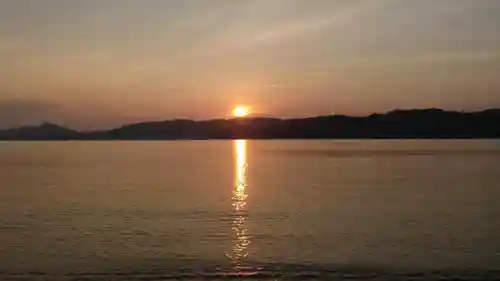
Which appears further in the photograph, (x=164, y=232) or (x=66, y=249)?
(x=164, y=232)

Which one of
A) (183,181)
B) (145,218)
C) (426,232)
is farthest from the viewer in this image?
(183,181)

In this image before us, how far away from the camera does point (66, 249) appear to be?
89.8 ft

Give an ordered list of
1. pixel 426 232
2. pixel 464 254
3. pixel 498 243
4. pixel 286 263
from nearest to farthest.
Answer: pixel 286 263 → pixel 464 254 → pixel 498 243 → pixel 426 232

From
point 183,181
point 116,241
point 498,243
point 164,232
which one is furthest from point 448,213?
point 183,181

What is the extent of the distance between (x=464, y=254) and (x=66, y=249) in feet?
56.5

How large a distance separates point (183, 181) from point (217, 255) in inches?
1746

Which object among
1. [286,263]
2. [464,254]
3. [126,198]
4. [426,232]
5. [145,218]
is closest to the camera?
[286,263]

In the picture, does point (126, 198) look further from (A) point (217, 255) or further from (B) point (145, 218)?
(A) point (217, 255)

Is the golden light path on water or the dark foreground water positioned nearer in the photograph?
the dark foreground water

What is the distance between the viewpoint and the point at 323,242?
29.6m

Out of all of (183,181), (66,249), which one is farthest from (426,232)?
(183,181)

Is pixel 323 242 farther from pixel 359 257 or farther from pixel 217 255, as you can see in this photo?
pixel 217 255

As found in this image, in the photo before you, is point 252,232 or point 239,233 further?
point 252,232

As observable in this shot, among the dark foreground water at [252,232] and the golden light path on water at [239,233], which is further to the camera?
the golden light path on water at [239,233]
